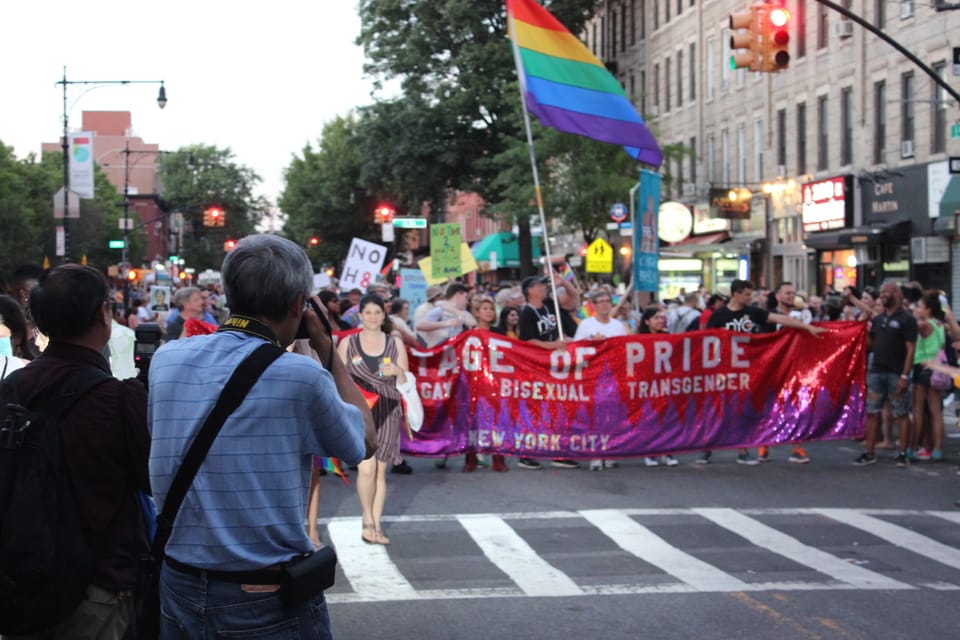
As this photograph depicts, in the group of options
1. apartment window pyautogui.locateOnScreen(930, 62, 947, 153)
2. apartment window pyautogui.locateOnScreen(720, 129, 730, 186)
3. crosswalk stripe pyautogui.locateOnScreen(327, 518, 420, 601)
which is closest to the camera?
crosswalk stripe pyautogui.locateOnScreen(327, 518, 420, 601)

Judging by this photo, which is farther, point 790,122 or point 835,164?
point 790,122

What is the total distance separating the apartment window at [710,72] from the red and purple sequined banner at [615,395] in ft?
108

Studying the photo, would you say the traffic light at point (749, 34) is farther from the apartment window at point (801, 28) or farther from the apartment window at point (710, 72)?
the apartment window at point (710, 72)

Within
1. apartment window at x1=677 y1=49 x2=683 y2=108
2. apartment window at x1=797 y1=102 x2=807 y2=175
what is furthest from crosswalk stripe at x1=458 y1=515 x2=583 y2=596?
apartment window at x1=677 y1=49 x2=683 y2=108

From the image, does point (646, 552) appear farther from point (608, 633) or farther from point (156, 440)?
point (156, 440)

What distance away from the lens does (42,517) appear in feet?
12.0

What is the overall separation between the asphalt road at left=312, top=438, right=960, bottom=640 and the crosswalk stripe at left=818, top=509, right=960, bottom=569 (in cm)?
3

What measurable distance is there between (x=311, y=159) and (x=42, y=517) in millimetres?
91822

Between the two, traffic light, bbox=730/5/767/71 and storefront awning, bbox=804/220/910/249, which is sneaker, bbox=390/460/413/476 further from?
storefront awning, bbox=804/220/910/249

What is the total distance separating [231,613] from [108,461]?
2.14 feet

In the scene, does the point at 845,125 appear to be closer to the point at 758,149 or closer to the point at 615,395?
the point at 758,149

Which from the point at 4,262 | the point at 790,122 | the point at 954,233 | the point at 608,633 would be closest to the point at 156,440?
the point at 608,633

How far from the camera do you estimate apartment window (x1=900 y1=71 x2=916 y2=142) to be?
107ft

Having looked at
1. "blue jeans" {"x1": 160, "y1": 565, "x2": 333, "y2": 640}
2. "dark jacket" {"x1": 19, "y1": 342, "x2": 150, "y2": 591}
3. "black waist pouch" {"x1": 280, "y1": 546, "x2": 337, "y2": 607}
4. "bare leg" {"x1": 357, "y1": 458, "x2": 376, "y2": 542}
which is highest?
"dark jacket" {"x1": 19, "y1": 342, "x2": 150, "y2": 591}
